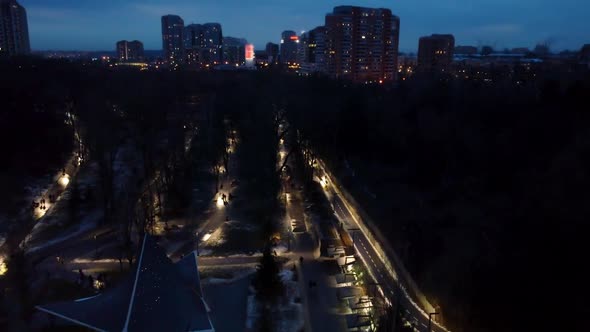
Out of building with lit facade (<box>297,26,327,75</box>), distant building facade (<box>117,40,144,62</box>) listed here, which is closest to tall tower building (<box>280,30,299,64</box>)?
building with lit facade (<box>297,26,327,75</box>)

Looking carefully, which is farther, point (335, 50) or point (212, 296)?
point (335, 50)

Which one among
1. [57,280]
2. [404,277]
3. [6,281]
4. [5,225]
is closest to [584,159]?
[404,277]

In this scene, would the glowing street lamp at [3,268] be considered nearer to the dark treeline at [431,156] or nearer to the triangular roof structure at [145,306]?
the triangular roof structure at [145,306]

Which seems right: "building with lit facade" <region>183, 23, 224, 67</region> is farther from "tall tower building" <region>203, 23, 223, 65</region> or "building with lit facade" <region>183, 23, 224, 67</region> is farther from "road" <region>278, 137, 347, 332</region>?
"road" <region>278, 137, 347, 332</region>

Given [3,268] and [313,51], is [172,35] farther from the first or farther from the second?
[3,268]

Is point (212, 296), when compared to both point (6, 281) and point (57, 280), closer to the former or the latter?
point (57, 280)

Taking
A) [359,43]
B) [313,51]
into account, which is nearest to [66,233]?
[359,43]

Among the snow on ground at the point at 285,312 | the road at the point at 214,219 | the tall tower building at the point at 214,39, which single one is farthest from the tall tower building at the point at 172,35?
the snow on ground at the point at 285,312
